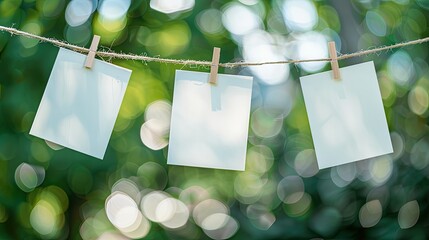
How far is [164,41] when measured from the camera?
1.05 meters

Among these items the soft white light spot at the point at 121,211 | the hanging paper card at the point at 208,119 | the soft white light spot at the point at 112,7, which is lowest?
the soft white light spot at the point at 121,211

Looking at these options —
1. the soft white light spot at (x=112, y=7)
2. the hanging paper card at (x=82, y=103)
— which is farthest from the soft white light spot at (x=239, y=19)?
the hanging paper card at (x=82, y=103)

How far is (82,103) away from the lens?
2.63 feet

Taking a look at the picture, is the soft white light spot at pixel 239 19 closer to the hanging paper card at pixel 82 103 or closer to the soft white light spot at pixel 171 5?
the soft white light spot at pixel 171 5

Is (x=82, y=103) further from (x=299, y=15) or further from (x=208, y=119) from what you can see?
(x=299, y=15)

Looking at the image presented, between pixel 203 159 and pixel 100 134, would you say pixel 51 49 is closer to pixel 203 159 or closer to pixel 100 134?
pixel 100 134

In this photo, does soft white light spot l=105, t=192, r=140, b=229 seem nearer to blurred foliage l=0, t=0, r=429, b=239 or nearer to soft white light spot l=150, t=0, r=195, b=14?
blurred foliage l=0, t=0, r=429, b=239

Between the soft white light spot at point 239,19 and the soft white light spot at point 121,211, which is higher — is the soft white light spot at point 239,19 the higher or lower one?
the higher one

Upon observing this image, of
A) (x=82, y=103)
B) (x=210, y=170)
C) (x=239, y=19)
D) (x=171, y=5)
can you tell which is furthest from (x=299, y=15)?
(x=82, y=103)

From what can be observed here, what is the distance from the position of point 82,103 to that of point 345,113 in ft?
1.39

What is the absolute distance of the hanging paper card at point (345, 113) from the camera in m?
0.82

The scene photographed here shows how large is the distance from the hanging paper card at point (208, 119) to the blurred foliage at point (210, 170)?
236 mm

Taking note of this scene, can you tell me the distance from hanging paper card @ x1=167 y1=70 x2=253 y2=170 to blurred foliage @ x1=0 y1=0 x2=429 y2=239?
0.24 meters

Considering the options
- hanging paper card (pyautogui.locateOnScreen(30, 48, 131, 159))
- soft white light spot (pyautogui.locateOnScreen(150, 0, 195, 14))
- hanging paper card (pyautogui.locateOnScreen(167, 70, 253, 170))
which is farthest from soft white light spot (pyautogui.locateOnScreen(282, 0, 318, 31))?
hanging paper card (pyautogui.locateOnScreen(30, 48, 131, 159))
